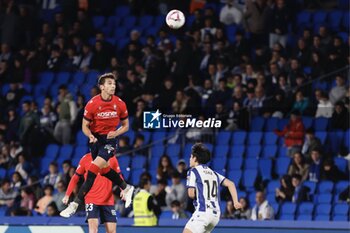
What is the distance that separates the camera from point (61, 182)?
22.0 meters

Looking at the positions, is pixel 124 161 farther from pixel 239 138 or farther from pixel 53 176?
pixel 239 138

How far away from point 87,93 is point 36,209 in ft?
10.9

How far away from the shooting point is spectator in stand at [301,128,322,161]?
21302mm

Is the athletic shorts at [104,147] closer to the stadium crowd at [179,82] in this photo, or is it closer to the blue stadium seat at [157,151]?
the stadium crowd at [179,82]

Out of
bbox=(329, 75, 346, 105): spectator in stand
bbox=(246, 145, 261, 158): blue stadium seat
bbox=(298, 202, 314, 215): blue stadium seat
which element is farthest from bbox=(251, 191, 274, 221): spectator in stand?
bbox=(329, 75, 346, 105): spectator in stand

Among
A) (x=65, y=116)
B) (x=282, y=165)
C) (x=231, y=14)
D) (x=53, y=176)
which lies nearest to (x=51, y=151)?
(x=65, y=116)

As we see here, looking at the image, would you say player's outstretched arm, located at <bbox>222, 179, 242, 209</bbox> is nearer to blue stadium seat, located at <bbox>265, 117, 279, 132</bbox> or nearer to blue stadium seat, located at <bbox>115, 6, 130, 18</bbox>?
blue stadium seat, located at <bbox>265, 117, 279, 132</bbox>

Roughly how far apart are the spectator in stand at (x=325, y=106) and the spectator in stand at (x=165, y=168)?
2.86 meters

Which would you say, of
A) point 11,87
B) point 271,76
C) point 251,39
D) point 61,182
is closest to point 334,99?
point 271,76

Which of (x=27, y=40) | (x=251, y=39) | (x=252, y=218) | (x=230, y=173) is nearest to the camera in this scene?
(x=252, y=218)

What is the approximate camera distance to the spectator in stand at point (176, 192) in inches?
829

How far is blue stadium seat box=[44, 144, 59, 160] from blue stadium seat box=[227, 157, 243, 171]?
373 cm

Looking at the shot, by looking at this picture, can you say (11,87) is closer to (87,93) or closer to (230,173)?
(87,93)

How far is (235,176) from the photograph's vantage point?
857 inches
